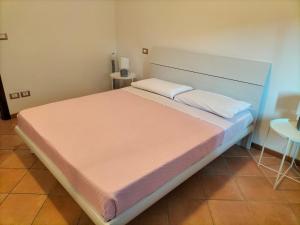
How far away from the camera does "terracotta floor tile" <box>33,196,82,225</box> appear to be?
1744mm

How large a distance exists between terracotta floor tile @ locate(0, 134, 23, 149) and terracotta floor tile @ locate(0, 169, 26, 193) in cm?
49

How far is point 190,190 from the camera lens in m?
2.11

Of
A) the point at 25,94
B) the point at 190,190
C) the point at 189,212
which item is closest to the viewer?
the point at 189,212

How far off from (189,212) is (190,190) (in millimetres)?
268

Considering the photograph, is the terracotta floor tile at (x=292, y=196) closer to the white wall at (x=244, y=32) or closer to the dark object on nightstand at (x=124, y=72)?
the white wall at (x=244, y=32)

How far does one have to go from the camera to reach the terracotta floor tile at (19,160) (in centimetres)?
237

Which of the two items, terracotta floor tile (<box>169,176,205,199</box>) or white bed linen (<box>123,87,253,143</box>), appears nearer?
terracotta floor tile (<box>169,176,205,199</box>)

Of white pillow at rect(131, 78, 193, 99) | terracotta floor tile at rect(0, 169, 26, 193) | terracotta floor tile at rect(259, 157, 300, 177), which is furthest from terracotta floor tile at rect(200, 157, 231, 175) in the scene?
terracotta floor tile at rect(0, 169, 26, 193)

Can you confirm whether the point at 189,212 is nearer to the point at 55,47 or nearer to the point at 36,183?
the point at 36,183

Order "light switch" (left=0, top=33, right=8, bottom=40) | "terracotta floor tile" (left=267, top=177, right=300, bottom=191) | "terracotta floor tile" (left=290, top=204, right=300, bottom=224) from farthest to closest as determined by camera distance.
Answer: "light switch" (left=0, top=33, right=8, bottom=40) → "terracotta floor tile" (left=267, top=177, right=300, bottom=191) → "terracotta floor tile" (left=290, top=204, right=300, bottom=224)

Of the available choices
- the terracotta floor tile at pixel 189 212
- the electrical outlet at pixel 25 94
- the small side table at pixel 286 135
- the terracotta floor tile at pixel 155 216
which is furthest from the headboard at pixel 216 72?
the electrical outlet at pixel 25 94

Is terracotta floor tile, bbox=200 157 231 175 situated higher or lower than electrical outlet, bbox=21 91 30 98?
lower

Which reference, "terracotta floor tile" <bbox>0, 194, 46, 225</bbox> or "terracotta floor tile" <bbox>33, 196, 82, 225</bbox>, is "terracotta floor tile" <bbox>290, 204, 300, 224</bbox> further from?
"terracotta floor tile" <bbox>0, 194, 46, 225</bbox>

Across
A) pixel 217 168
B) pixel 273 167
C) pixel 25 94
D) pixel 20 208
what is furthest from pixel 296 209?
pixel 25 94
